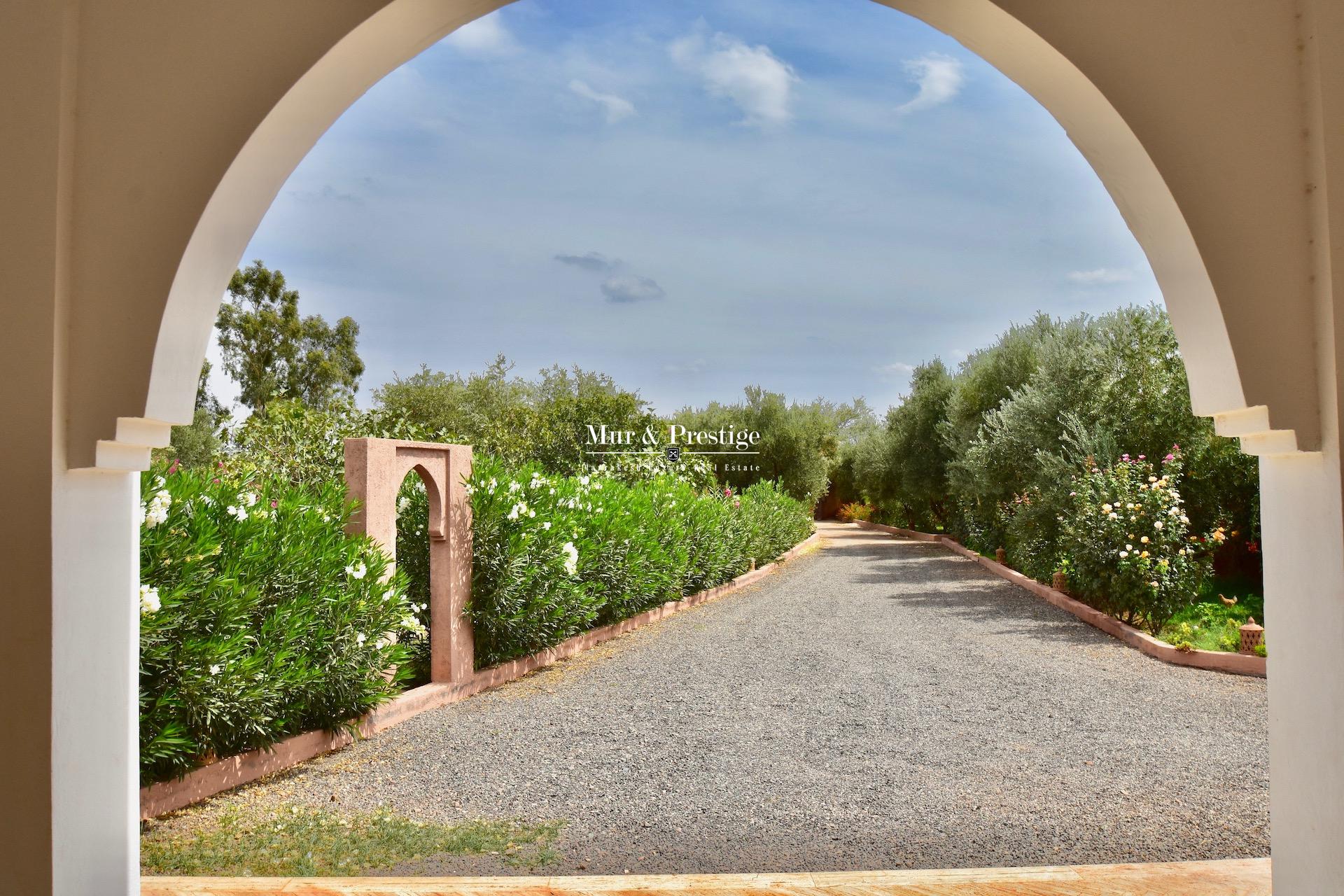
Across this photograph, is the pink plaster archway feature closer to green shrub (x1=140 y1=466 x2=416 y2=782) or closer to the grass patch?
green shrub (x1=140 y1=466 x2=416 y2=782)

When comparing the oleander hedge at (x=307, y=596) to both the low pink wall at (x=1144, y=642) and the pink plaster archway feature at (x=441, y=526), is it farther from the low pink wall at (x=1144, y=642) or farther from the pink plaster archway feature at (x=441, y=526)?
the low pink wall at (x=1144, y=642)

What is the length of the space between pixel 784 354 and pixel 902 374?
507 inches

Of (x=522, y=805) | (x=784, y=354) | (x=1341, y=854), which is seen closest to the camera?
(x=1341, y=854)

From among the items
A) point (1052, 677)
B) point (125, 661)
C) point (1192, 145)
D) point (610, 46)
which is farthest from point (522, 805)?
point (610, 46)

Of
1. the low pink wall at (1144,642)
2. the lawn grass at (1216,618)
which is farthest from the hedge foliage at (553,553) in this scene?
the lawn grass at (1216,618)

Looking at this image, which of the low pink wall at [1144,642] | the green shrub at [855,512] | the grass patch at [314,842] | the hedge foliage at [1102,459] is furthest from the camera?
the green shrub at [855,512]

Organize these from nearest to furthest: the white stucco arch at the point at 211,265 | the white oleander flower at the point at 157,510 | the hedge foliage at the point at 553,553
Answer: the white stucco arch at the point at 211,265 → the white oleander flower at the point at 157,510 → the hedge foliage at the point at 553,553

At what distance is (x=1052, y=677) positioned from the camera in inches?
291

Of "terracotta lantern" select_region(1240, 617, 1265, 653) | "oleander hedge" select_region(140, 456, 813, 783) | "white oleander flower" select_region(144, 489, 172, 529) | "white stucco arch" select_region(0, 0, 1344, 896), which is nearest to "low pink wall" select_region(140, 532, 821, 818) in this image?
"oleander hedge" select_region(140, 456, 813, 783)

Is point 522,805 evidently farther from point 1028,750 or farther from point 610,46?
point 610,46

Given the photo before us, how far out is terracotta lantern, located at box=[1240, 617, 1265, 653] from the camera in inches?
302

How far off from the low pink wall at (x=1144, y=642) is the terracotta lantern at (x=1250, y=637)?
16 cm

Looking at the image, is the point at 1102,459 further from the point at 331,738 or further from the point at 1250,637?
the point at 331,738

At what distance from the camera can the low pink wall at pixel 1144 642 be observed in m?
7.61
